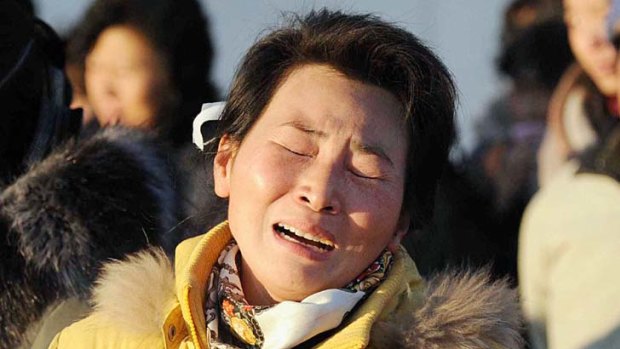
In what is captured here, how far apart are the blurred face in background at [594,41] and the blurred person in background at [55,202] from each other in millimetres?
1582

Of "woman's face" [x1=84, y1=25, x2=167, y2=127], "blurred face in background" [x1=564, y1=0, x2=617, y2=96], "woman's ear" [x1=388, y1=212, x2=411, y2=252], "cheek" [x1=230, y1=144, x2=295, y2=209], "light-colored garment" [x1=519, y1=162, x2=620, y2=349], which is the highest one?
"cheek" [x1=230, y1=144, x2=295, y2=209]

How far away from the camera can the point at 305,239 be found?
7.43 feet

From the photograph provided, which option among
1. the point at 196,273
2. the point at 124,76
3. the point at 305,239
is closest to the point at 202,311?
the point at 196,273

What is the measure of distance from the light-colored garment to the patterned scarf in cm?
119

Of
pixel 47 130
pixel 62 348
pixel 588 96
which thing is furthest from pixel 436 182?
pixel 588 96

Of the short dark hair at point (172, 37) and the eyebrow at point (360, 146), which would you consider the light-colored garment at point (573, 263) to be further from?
the eyebrow at point (360, 146)

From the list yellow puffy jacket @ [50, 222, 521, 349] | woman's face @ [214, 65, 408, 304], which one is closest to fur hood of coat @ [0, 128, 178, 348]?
yellow puffy jacket @ [50, 222, 521, 349]

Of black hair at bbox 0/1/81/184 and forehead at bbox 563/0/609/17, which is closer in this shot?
black hair at bbox 0/1/81/184

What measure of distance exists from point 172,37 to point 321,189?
240 centimetres

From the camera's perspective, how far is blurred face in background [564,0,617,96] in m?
4.17

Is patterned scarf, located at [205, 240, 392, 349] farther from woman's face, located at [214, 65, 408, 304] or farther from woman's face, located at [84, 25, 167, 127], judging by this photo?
woman's face, located at [84, 25, 167, 127]

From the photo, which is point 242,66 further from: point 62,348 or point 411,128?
point 62,348

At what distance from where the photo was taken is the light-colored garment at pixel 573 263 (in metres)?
3.54

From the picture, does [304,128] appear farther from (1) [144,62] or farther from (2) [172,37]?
(2) [172,37]
